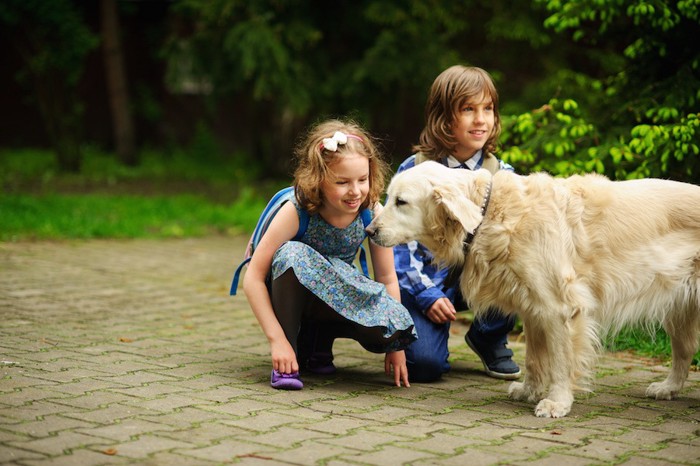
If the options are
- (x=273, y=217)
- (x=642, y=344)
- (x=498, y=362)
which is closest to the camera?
(x=273, y=217)

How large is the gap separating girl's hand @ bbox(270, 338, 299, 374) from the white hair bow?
102 cm

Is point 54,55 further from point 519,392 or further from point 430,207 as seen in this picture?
point 519,392

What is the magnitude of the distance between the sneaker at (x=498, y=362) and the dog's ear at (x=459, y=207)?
1167 mm

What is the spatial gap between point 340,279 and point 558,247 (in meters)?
1.11

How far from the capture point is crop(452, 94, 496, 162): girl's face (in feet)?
16.0

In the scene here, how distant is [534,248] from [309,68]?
33.3ft

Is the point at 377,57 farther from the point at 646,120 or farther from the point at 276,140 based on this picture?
the point at 646,120

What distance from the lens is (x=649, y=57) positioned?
6.59m

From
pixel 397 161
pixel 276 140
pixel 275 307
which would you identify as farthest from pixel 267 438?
pixel 397 161

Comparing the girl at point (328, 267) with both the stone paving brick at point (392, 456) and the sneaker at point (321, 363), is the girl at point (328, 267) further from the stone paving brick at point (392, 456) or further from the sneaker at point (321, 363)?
the stone paving brick at point (392, 456)

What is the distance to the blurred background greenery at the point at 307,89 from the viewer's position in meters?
6.27

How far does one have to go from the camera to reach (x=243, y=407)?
3.99m

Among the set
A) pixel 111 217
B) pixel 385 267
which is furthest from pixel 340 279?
pixel 111 217

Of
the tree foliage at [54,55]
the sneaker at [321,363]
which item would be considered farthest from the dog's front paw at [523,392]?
the tree foliage at [54,55]
